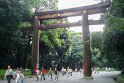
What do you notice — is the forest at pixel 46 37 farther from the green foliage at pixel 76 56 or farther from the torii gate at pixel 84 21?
the torii gate at pixel 84 21

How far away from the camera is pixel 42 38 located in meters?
42.5

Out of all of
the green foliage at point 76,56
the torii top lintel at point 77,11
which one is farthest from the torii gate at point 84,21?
the green foliage at point 76,56

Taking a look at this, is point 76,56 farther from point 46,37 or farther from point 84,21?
Answer: point 84,21

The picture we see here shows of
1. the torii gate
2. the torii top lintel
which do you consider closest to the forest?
the torii top lintel

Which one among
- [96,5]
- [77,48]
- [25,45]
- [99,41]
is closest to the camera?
[99,41]

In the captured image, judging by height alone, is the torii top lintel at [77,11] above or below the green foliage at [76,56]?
above

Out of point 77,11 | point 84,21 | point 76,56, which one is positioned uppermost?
point 77,11

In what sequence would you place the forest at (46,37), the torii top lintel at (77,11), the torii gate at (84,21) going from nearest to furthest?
the forest at (46,37), the torii top lintel at (77,11), the torii gate at (84,21)

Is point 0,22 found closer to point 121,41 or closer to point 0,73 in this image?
point 0,73

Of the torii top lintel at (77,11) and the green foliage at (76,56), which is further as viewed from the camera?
the green foliage at (76,56)

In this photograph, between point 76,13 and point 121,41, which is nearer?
point 121,41

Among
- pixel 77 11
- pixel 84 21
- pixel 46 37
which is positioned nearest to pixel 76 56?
pixel 46 37

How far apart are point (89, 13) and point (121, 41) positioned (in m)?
10.1

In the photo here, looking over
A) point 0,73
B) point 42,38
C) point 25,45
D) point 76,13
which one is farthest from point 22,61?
point 76,13
